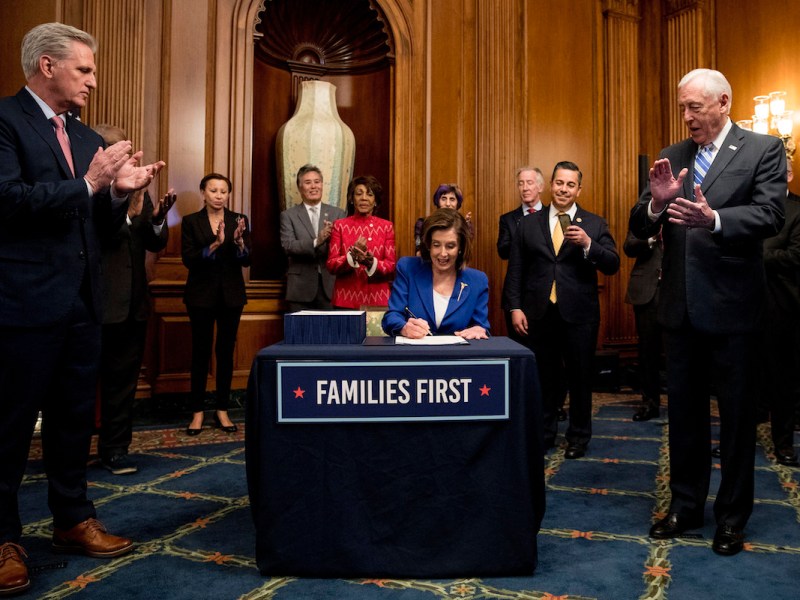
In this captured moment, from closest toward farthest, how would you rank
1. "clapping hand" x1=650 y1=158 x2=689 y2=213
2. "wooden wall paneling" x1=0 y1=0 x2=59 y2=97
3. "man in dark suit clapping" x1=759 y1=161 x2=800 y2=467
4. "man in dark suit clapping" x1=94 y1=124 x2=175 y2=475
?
"clapping hand" x1=650 y1=158 x2=689 y2=213 < "man in dark suit clapping" x1=94 y1=124 x2=175 y2=475 < "man in dark suit clapping" x1=759 y1=161 x2=800 y2=467 < "wooden wall paneling" x1=0 y1=0 x2=59 y2=97

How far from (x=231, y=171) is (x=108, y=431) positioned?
2474 millimetres

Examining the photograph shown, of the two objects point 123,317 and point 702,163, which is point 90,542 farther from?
point 702,163

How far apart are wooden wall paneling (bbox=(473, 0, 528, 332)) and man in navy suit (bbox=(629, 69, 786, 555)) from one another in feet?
11.8

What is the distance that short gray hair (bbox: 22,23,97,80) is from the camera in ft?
6.64

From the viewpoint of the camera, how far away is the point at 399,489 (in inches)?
77.4

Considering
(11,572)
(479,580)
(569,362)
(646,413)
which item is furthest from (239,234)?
(646,413)

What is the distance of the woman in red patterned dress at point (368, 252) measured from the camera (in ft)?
13.3

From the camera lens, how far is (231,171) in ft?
16.9

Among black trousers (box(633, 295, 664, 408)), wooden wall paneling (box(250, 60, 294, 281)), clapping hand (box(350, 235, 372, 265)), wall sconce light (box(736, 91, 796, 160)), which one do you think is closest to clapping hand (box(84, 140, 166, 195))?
clapping hand (box(350, 235, 372, 265))

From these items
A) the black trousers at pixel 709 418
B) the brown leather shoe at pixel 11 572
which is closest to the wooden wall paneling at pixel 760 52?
the black trousers at pixel 709 418

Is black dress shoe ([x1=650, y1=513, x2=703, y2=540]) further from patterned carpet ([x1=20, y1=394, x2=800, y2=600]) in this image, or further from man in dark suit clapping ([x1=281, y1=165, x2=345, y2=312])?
man in dark suit clapping ([x1=281, y1=165, x2=345, y2=312])

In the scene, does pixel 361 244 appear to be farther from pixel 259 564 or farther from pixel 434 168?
pixel 434 168

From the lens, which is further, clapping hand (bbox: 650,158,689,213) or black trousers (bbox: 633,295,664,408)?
black trousers (bbox: 633,295,664,408)

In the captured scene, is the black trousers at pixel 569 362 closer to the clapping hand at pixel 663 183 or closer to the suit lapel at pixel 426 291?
the suit lapel at pixel 426 291
